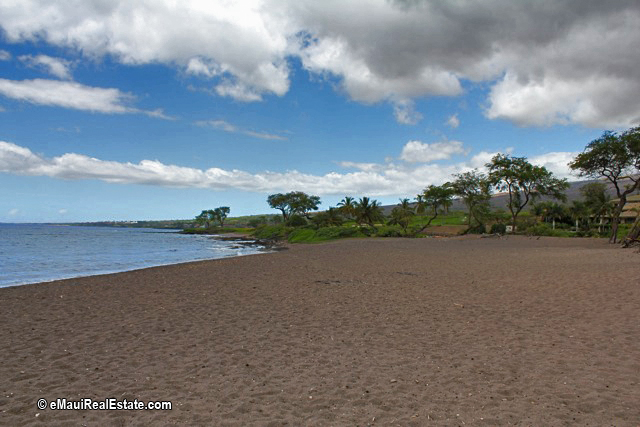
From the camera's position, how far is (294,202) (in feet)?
334

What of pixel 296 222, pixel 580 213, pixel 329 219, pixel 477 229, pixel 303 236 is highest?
pixel 580 213

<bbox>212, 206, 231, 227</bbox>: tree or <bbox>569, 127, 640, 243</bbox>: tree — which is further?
<bbox>212, 206, 231, 227</bbox>: tree

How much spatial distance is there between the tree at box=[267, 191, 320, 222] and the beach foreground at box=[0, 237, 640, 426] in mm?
87637

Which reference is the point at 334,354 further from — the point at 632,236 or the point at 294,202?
the point at 294,202

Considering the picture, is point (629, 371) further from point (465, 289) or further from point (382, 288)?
point (382, 288)

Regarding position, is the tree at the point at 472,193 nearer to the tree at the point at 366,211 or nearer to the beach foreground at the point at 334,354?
the tree at the point at 366,211

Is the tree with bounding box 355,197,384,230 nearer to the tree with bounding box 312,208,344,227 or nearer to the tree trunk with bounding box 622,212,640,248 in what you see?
the tree with bounding box 312,208,344,227

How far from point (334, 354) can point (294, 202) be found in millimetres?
95237

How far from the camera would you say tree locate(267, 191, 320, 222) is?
3976 inches

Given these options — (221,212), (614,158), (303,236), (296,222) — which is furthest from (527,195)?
(221,212)

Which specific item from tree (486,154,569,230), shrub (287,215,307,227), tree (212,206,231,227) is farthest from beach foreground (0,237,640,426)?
tree (212,206,231,227)

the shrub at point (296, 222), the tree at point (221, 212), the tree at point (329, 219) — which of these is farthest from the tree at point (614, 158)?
the tree at point (221, 212)

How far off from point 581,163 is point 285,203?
3028 inches

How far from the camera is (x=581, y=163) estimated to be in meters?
34.8
